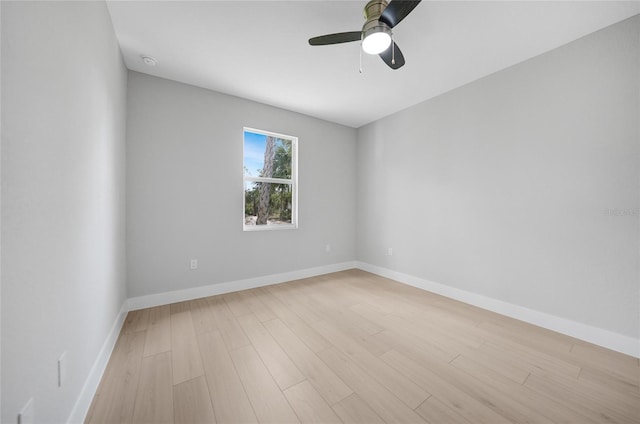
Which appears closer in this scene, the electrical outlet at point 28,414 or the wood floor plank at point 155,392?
the electrical outlet at point 28,414

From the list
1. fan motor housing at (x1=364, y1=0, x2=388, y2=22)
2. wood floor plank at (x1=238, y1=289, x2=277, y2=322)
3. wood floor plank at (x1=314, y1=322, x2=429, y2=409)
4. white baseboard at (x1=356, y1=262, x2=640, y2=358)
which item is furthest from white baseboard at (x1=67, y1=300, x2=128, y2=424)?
white baseboard at (x1=356, y1=262, x2=640, y2=358)

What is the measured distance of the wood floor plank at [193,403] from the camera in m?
1.22

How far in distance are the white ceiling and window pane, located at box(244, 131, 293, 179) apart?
2.15 feet

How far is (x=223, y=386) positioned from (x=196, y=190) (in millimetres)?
2130

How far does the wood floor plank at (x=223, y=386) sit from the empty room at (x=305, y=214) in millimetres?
Answer: 15

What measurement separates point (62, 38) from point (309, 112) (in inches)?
114

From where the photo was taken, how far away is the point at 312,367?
1.63 m

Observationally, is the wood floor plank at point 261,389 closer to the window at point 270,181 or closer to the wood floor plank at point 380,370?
the wood floor plank at point 380,370

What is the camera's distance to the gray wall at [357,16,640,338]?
185 cm

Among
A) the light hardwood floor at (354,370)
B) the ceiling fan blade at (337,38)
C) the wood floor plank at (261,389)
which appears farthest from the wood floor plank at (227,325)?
the ceiling fan blade at (337,38)

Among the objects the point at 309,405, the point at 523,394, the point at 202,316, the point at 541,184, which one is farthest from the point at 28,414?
the point at 541,184

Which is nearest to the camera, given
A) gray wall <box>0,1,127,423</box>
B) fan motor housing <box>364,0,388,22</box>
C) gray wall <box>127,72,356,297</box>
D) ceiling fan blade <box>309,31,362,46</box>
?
gray wall <box>0,1,127,423</box>

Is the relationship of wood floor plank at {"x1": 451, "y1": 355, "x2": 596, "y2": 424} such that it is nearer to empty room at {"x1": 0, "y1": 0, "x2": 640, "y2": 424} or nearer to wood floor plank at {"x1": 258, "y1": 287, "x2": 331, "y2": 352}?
empty room at {"x1": 0, "y1": 0, "x2": 640, "y2": 424}

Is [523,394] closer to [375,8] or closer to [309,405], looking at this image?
[309,405]
